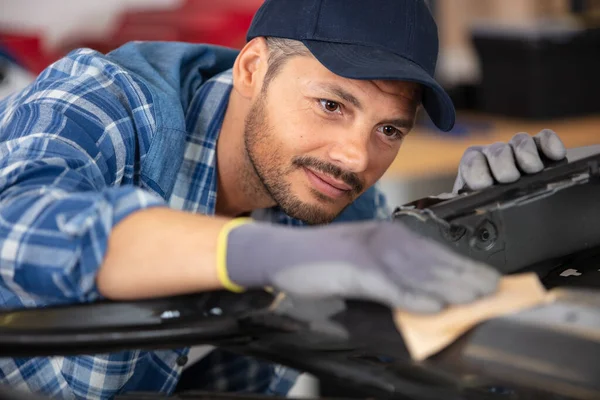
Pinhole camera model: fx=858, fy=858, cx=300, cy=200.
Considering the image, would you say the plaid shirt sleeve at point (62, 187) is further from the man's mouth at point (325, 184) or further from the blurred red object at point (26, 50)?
the blurred red object at point (26, 50)

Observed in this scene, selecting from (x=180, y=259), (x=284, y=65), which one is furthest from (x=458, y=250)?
(x=284, y=65)

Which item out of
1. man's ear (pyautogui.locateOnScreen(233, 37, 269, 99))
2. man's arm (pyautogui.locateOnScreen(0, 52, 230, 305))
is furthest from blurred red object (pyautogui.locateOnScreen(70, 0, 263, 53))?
man's arm (pyautogui.locateOnScreen(0, 52, 230, 305))

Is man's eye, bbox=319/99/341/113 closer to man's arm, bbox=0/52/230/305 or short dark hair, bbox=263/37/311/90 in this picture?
short dark hair, bbox=263/37/311/90

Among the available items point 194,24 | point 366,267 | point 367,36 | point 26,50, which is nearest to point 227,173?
point 367,36

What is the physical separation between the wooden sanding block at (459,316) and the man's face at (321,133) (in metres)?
0.50

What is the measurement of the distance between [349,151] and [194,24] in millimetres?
1666

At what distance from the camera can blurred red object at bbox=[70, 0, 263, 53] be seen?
271 centimetres

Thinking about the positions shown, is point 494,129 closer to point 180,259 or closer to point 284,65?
point 284,65

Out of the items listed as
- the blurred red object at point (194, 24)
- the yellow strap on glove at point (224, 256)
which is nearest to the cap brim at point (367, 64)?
the yellow strap on glove at point (224, 256)

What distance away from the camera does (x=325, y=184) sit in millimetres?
1228

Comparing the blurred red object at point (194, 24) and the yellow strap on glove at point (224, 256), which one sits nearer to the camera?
the yellow strap on glove at point (224, 256)

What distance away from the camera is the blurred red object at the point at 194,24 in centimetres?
271

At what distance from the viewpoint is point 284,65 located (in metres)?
1.24

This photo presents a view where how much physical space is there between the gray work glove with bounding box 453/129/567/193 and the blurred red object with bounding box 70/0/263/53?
5.57 ft
